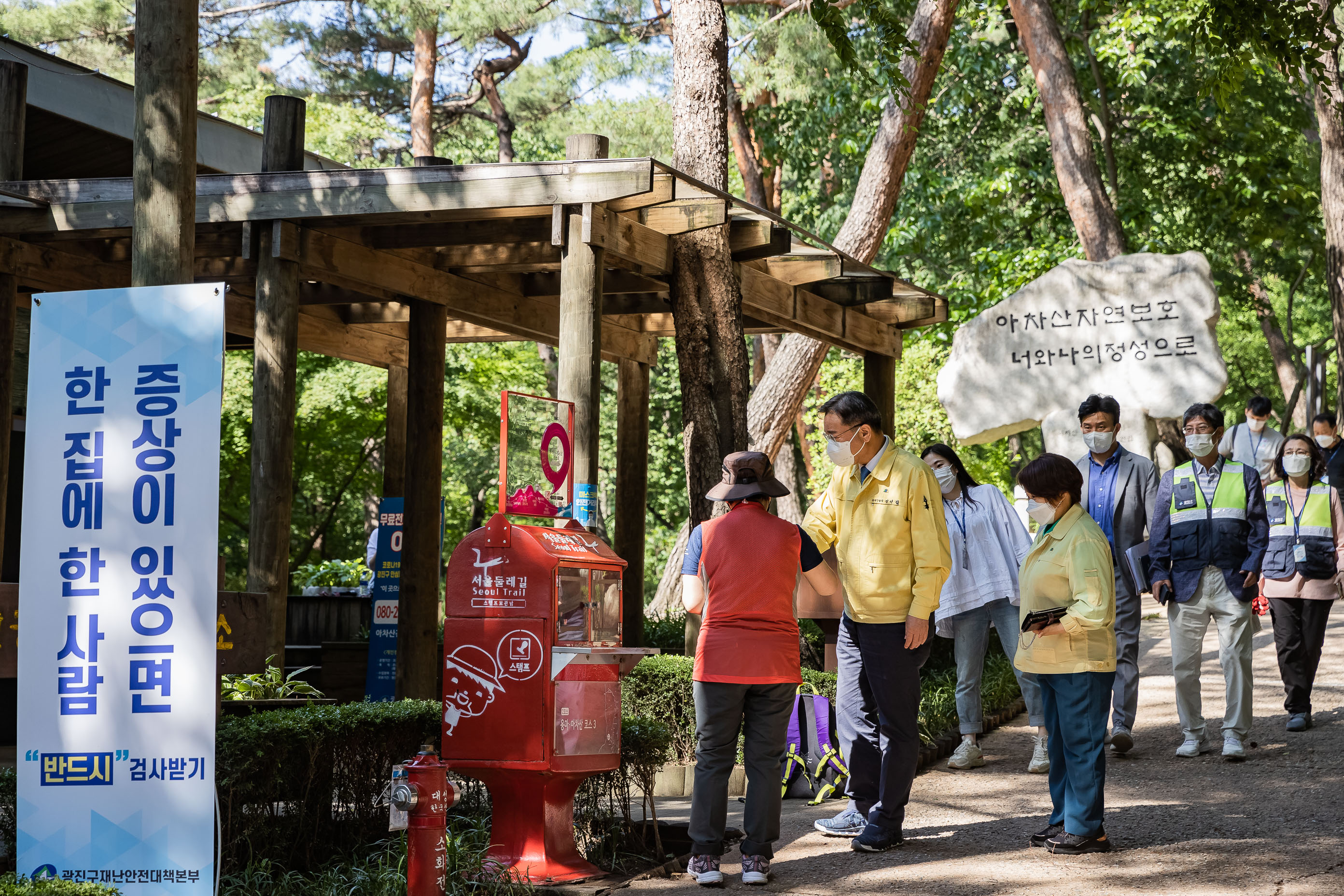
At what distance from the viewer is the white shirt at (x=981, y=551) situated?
7.70m

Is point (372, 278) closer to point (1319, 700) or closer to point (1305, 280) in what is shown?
point (1319, 700)

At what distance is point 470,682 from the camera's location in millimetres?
5355

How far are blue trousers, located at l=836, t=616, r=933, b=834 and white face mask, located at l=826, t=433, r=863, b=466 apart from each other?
703mm

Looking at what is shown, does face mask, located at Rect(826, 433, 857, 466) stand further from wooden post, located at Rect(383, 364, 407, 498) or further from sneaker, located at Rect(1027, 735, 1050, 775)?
wooden post, located at Rect(383, 364, 407, 498)

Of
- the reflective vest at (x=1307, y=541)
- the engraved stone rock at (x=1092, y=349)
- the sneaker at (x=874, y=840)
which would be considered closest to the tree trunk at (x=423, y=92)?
the engraved stone rock at (x=1092, y=349)

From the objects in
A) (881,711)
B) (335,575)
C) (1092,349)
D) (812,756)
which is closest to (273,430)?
(812,756)

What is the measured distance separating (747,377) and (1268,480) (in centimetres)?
349

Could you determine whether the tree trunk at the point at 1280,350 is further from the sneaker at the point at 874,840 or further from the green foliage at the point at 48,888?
the green foliage at the point at 48,888

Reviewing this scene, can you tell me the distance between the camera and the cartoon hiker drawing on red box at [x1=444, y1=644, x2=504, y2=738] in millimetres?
5332

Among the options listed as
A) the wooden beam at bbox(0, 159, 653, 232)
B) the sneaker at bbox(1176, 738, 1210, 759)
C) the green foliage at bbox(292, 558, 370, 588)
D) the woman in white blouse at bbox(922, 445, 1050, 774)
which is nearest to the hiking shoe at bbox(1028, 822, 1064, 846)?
the woman in white blouse at bbox(922, 445, 1050, 774)

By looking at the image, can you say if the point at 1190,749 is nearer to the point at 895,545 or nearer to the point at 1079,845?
the point at 1079,845

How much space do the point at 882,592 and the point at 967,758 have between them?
2.58 meters

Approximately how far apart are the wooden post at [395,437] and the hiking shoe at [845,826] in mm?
5570

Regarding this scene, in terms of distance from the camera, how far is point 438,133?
30.0 metres
